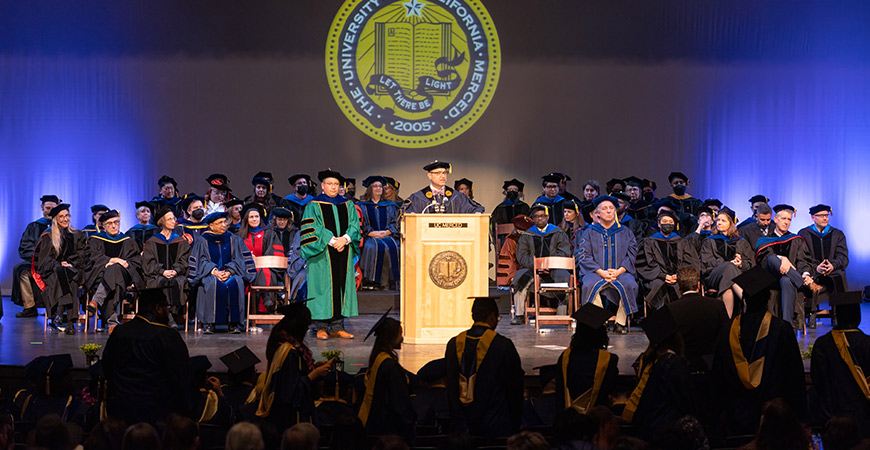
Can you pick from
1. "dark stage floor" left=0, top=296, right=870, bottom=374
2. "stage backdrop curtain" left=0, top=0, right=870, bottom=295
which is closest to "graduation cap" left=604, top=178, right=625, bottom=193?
"stage backdrop curtain" left=0, top=0, right=870, bottom=295

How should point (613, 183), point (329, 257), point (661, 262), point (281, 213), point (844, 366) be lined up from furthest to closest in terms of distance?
point (613, 183) → point (281, 213) → point (661, 262) → point (329, 257) → point (844, 366)

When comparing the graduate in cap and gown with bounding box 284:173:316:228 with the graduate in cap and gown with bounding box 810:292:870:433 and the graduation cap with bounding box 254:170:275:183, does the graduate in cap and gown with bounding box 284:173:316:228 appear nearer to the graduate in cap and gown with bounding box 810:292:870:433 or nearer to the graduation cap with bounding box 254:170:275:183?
the graduation cap with bounding box 254:170:275:183

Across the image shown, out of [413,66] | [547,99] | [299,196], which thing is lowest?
[299,196]

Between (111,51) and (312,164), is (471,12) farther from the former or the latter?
(111,51)

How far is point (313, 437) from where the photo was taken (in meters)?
2.96

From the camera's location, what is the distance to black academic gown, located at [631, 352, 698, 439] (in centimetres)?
355

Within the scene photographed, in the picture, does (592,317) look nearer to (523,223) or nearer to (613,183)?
(523,223)

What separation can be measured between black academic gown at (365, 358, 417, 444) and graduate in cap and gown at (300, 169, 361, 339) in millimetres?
3891

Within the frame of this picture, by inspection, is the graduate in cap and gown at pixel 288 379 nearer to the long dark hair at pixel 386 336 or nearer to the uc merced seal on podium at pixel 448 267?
the long dark hair at pixel 386 336

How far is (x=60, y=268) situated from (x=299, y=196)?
3203 mm

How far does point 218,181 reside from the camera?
1159cm

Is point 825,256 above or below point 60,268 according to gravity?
above

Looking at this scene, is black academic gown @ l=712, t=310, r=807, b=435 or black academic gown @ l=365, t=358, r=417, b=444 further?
black academic gown @ l=712, t=310, r=807, b=435

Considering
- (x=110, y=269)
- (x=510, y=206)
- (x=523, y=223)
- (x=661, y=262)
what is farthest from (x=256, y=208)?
(x=661, y=262)
